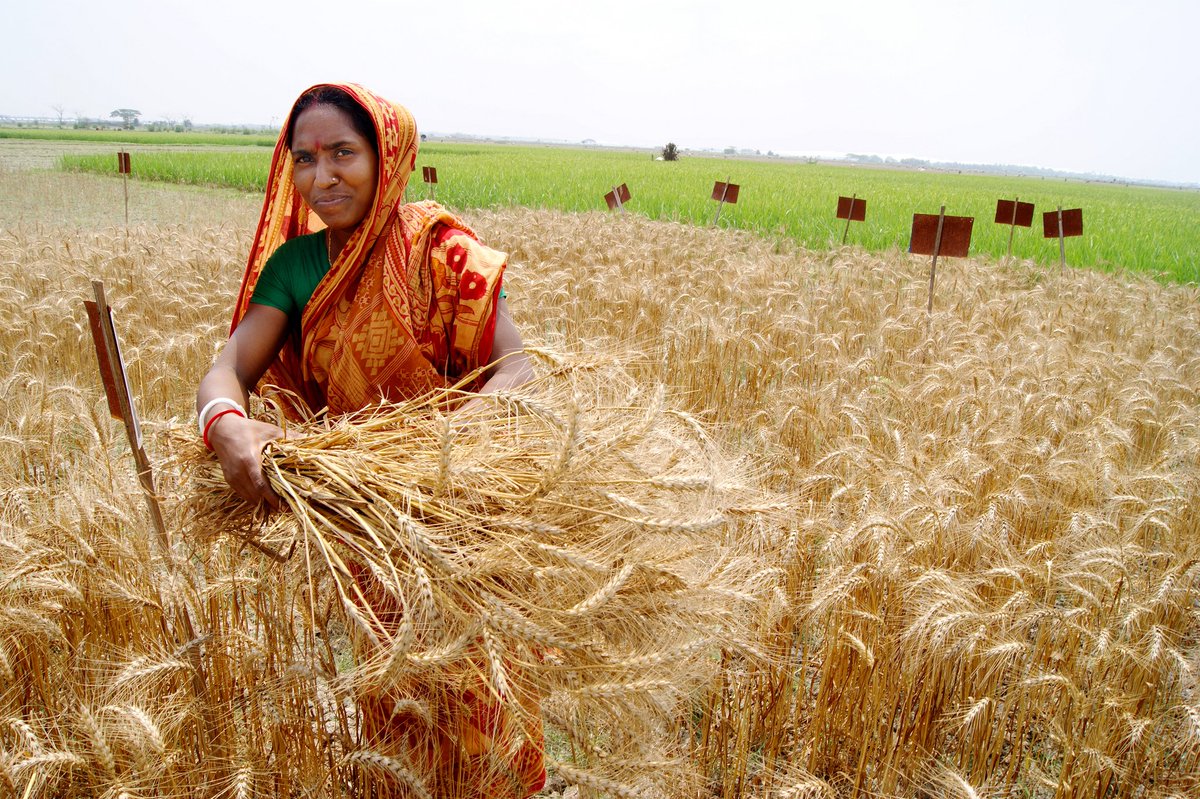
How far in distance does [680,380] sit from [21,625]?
129 inches

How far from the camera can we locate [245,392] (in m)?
1.49

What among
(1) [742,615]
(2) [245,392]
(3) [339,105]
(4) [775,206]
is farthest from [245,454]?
(4) [775,206]

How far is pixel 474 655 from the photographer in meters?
0.99

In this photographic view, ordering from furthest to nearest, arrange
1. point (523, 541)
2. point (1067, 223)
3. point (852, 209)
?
point (852, 209)
point (1067, 223)
point (523, 541)

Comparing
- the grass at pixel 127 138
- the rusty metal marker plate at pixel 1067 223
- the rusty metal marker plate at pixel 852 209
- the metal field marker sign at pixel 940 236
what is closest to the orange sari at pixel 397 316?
the metal field marker sign at pixel 940 236

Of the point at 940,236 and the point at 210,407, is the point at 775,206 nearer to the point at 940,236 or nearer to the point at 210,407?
the point at 940,236

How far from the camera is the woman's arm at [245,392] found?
1105 mm

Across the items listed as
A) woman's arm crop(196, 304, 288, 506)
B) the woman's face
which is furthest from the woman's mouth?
woman's arm crop(196, 304, 288, 506)

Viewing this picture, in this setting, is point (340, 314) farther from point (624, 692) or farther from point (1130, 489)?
point (1130, 489)

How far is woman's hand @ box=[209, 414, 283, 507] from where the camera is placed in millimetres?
1093

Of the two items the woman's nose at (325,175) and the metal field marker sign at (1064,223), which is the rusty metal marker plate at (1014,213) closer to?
the metal field marker sign at (1064,223)

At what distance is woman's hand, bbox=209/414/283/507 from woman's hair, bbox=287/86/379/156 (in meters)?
0.70

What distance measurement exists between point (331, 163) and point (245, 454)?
0.69 metres

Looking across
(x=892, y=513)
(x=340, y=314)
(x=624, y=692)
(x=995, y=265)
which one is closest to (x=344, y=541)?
(x=624, y=692)
